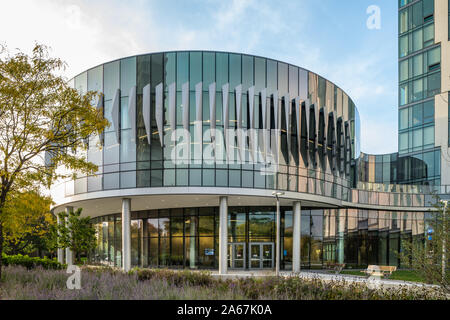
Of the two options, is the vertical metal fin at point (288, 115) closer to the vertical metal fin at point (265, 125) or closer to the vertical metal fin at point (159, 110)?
the vertical metal fin at point (265, 125)

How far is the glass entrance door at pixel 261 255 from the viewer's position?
116 ft

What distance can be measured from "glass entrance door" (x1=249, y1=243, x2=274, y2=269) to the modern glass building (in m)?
0.09

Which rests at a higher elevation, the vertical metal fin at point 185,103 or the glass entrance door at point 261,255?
the vertical metal fin at point 185,103

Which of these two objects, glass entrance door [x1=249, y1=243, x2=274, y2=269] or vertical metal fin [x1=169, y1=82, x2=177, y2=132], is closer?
vertical metal fin [x1=169, y1=82, x2=177, y2=132]

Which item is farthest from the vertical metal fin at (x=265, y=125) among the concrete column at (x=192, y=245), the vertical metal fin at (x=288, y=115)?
the concrete column at (x=192, y=245)

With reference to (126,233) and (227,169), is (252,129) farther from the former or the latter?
(126,233)

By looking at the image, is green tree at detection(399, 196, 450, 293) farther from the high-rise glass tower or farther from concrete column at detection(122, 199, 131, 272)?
the high-rise glass tower

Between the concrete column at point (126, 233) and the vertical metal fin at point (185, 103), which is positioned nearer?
the vertical metal fin at point (185, 103)

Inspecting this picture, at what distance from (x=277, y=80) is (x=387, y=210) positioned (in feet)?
70.3

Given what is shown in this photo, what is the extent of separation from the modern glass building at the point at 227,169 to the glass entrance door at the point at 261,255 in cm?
9

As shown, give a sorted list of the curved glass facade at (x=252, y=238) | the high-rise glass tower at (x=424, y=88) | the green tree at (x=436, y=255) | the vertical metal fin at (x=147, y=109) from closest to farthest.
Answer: the green tree at (x=436, y=255) < the vertical metal fin at (x=147, y=109) < the curved glass facade at (x=252, y=238) < the high-rise glass tower at (x=424, y=88)

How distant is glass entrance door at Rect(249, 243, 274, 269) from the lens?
35.2 meters

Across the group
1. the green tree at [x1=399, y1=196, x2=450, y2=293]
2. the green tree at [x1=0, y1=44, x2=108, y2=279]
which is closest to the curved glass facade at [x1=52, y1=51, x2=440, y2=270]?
the green tree at [x1=0, y1=44, x2=108, y2=279]
